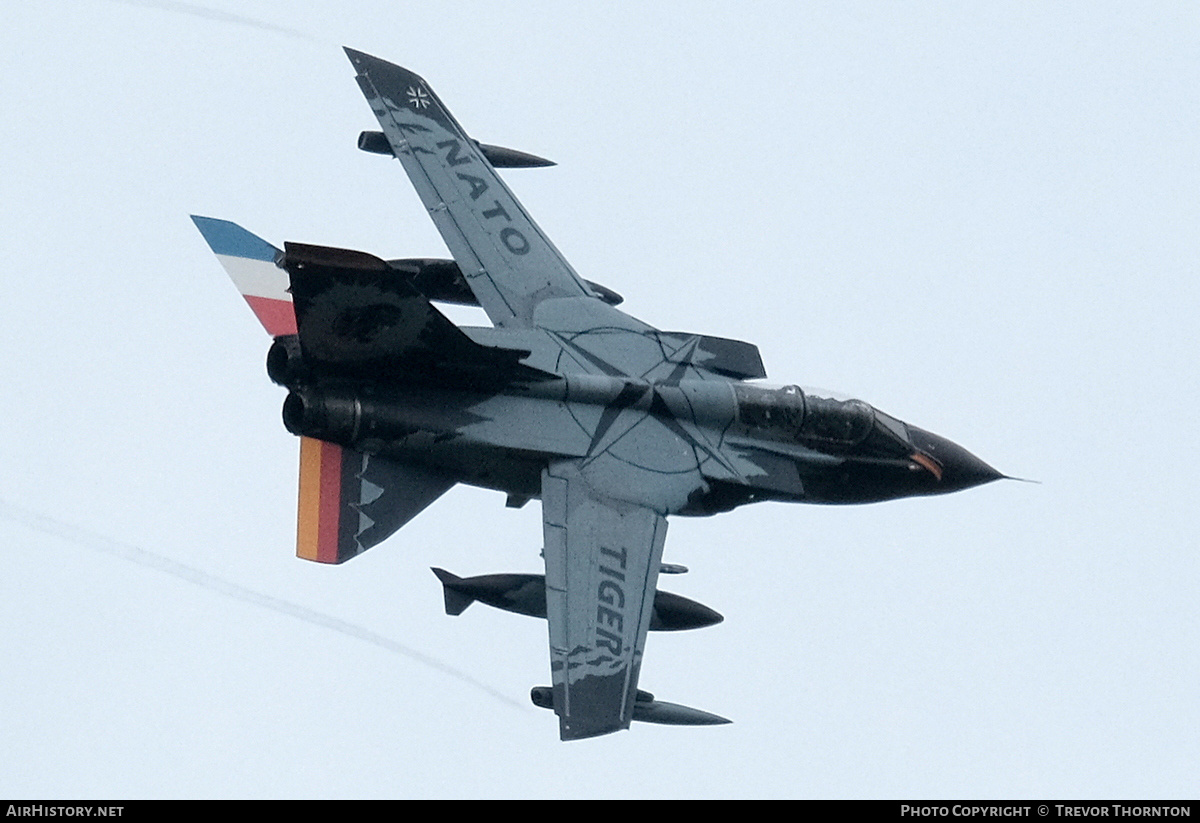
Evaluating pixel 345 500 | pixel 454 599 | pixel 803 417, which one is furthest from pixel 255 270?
pixel 803 417

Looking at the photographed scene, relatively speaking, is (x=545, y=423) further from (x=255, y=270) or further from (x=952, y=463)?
(x=952, y=463)

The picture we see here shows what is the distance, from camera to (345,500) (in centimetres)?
3098

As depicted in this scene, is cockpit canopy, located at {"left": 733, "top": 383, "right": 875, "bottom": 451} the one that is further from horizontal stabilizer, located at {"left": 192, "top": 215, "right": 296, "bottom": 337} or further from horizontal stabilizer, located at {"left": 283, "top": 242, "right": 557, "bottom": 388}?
horizontal stabilizer, located at {"left": 192, "top": 215, "right": 296, "bottom": 337}

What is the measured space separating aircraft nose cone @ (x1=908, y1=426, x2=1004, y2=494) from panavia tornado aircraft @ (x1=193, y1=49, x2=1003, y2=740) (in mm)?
33

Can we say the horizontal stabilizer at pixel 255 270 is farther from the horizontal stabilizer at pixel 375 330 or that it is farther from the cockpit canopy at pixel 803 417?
the cockpit canopy at pixel 803 417

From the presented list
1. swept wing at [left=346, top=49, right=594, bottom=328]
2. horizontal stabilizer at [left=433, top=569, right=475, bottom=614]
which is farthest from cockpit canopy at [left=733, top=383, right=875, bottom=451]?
horizontal stabilizer at [left=433, top=569, right=475, bottom=614]

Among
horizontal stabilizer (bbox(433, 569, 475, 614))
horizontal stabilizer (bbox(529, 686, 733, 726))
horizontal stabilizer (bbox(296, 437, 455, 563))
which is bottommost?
horizontal stabilizer (bbox(529, 686, 733, 726))

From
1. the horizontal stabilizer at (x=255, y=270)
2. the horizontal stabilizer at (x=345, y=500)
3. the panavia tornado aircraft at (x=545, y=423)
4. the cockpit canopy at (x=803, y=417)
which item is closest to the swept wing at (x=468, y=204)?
the panavia tornado aircraft at (x=545, y=423)

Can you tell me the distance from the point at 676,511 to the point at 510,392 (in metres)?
2.86

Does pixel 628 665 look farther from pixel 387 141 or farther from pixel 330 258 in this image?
pixel 387 141

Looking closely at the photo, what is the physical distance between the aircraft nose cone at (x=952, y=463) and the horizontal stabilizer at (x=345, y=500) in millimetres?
7702

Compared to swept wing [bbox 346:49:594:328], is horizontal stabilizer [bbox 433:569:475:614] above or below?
below

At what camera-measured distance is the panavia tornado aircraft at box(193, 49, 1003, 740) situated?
1180 inches

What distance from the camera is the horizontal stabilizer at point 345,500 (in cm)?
3091
